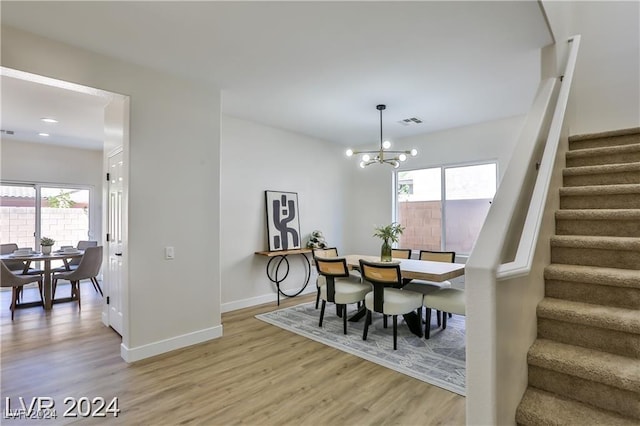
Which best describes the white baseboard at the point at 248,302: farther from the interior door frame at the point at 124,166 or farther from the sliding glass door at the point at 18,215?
the sliding glass door at the point at 18,215

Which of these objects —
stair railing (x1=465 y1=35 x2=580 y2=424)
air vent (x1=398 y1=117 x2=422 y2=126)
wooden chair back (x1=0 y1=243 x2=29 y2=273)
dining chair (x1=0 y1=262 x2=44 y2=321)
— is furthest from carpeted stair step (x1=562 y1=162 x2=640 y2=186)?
wooden chair back (x1=0 y1=243 x2=29 y2=273)

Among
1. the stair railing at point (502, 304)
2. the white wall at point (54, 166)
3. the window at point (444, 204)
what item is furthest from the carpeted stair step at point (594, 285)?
the white wall at point (54, 166)

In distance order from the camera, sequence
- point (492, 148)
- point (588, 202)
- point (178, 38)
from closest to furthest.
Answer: point (588, 202) < point (178, 38) < point (492, 148)

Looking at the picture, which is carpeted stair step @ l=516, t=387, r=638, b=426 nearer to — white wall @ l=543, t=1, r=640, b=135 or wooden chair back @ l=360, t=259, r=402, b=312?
A: wooden chair back @ l=360, t=259, r=402, b=312

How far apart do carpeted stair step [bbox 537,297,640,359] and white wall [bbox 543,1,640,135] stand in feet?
8.55

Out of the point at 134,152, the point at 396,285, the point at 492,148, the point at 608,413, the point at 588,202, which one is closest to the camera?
the point at 608,413

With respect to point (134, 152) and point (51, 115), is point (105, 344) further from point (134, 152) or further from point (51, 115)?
point (51, 115)

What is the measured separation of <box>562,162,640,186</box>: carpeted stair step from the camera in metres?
2.44

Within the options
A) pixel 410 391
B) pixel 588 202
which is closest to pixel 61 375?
pixel 410 391

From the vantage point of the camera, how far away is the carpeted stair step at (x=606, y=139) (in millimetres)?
2883

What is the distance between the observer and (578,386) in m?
1.54

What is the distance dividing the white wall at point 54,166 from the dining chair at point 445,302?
285 inches

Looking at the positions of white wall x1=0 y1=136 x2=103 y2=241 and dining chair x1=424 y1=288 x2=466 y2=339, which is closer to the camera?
dining chair x1=424 y1=288 x2=466 y2=339

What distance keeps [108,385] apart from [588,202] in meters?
4.12
